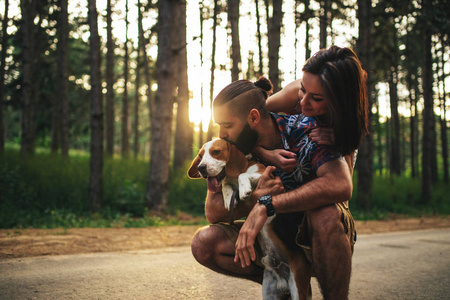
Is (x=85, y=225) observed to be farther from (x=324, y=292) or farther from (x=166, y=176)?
(x=324, y=292)

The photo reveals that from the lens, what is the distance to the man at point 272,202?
7.10 feet

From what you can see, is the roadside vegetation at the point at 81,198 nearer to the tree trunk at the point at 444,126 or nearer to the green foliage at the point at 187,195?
the green foliage at the point at 187,195

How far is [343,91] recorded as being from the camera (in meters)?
2.15

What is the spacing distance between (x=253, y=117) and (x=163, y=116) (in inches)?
325

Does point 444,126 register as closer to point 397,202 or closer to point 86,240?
point 397,202

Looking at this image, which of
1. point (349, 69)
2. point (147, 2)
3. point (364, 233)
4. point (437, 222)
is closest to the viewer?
point (349, 69)

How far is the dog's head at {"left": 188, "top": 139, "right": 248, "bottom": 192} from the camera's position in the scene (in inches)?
93.3

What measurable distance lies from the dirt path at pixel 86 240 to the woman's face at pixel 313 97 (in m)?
4.28

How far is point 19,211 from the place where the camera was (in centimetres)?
891

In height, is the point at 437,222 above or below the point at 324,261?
below

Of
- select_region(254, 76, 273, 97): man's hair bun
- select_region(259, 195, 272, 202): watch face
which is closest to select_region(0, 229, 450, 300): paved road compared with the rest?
select_region(259, 195, 272, 202): watch face

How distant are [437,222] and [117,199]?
9.89 meters

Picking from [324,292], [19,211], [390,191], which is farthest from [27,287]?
[390,191]

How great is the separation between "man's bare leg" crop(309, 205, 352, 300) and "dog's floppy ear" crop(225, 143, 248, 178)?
1.76 feet
